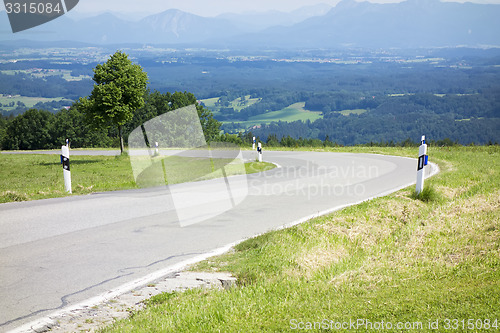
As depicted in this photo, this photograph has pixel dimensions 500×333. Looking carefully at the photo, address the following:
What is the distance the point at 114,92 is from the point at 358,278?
2748 cm

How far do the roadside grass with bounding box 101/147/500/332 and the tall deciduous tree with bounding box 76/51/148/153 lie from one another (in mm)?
24273

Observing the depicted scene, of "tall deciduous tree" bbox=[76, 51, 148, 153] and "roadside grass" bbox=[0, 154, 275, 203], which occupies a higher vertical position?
"tall deciduous tree" bbox=[76, 51, 148, 153]

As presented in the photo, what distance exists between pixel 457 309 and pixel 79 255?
15.8ft

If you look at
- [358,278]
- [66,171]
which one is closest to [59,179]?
[66,171]

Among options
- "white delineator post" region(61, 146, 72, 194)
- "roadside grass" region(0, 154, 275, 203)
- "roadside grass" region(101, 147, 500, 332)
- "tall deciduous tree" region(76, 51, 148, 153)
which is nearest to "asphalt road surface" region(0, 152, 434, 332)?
"roadside grass" region(101, 147, 500, 332)

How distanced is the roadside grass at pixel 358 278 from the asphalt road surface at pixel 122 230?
2.91ft

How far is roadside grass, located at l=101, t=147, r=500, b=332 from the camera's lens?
416 cm

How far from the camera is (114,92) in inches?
1191

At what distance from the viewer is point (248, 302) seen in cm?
468

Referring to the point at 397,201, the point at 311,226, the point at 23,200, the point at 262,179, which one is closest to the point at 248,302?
the point at 311,226

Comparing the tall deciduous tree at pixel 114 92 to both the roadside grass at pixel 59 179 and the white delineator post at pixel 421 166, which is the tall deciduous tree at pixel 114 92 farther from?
the white delineator post at pixel 421 166

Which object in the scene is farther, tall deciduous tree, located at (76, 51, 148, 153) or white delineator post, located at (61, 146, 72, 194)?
tall deciduous tree, located at (76, 51, 148, 153)

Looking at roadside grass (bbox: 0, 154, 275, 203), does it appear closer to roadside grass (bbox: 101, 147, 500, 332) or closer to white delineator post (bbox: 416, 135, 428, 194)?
white delineator post (bbox: 416, 135, 428, 194)

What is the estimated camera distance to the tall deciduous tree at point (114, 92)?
1193 inches
